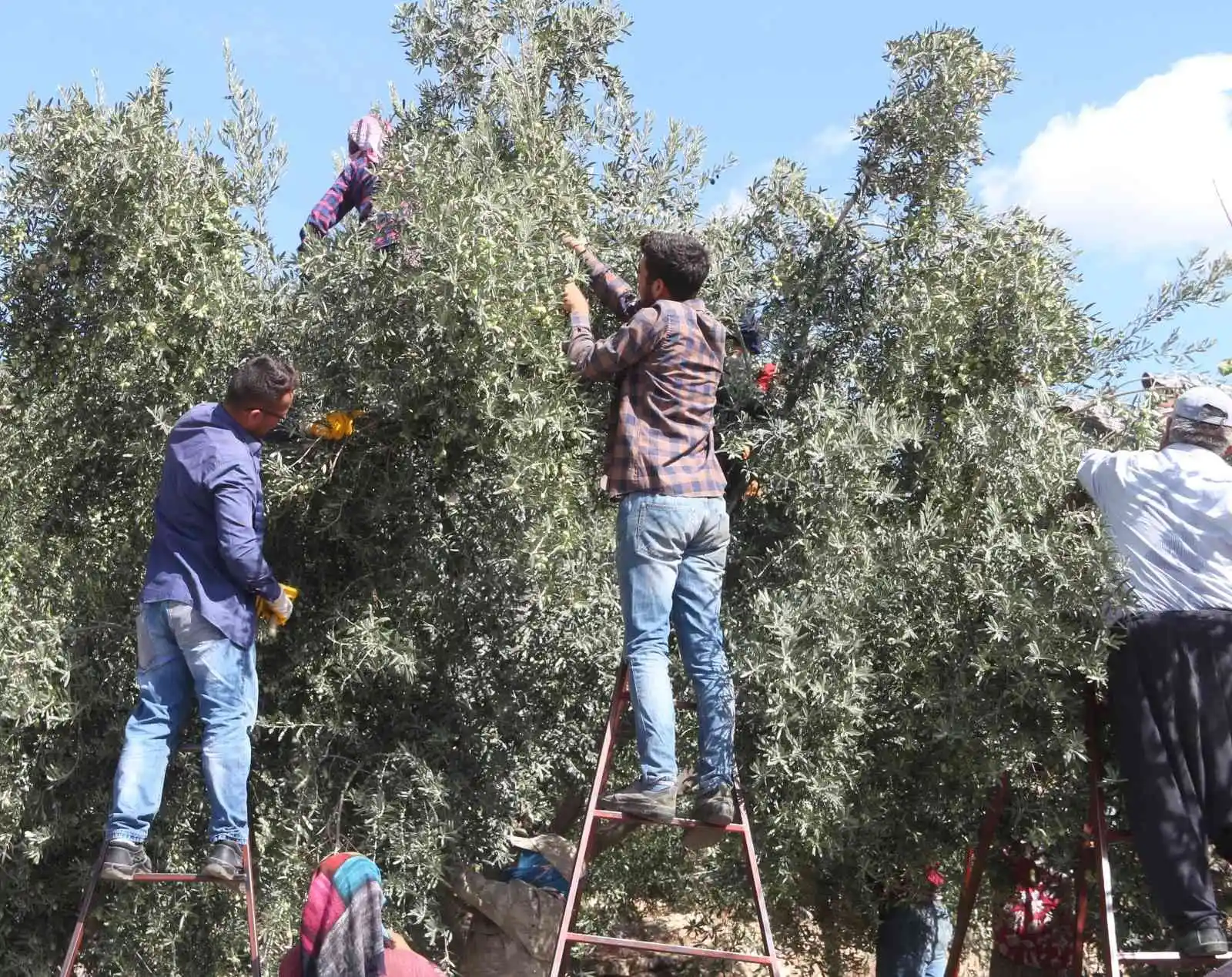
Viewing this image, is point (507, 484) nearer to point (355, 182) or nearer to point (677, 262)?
point (677, 262)

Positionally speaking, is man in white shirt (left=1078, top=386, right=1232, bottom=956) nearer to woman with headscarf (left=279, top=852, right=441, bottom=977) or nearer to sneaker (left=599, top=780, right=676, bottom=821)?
sneaker (left=599, top=780, right=676, bottom=821)

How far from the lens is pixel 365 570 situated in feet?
20.4

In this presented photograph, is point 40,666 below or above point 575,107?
below

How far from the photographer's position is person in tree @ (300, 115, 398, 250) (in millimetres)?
6371

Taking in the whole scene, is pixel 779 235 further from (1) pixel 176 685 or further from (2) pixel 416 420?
(1) pixel 176 685

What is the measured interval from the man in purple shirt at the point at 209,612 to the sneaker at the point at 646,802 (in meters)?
1.49

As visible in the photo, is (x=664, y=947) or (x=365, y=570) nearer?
(x=664, y=947)

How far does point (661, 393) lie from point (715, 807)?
153 cm

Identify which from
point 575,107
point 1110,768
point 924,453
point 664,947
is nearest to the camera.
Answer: point 664,947

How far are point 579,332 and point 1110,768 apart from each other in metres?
2.73

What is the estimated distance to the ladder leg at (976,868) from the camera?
5773mm

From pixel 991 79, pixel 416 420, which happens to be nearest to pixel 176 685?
pixel 416 420

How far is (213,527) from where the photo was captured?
5352mm

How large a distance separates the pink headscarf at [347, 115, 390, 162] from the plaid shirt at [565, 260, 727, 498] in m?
1.87
